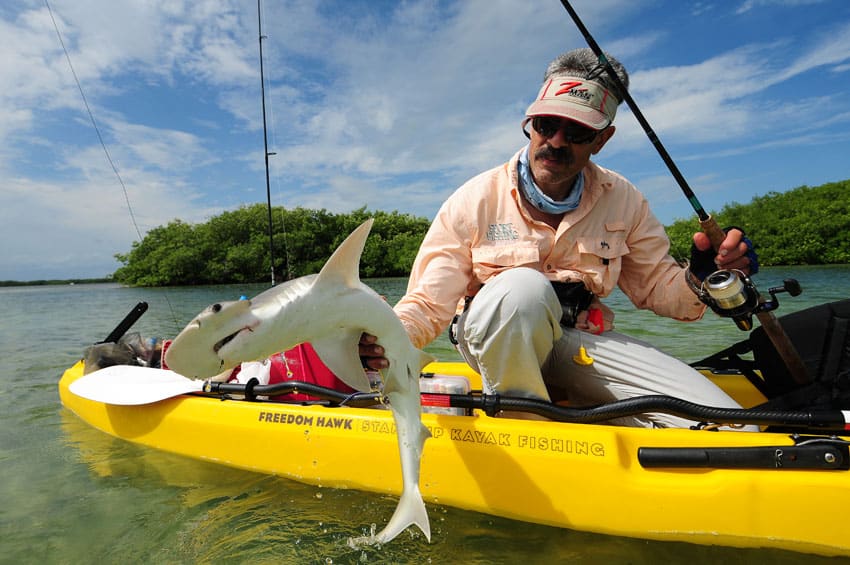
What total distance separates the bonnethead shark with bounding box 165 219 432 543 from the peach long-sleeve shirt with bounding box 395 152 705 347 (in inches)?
28.2

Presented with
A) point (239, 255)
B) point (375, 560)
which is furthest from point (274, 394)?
point (239, 255)

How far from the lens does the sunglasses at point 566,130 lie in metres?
2.64

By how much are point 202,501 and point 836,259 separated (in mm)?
50116

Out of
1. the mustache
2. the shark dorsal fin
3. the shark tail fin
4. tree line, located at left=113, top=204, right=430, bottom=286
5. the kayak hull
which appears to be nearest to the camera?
the shark dorsal fin

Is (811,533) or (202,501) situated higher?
(811,533)

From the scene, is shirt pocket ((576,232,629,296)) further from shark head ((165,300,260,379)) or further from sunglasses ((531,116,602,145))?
shark head ((165,300,260,379))

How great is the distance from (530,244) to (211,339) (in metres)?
1.91

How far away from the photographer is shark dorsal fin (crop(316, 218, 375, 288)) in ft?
4.95

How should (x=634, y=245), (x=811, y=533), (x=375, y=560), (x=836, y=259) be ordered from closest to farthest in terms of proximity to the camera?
Result: 1. (x=811, y=533)
2. (x=375, y=560)
3. (x=634, y=245)
4. (x=836, y=259)

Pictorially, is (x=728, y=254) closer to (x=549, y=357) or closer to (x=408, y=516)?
(x=549, y=357)

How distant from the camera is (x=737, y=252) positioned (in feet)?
8.11

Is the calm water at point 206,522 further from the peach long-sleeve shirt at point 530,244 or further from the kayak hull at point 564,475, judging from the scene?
the peach long-sleeve shirt at point 530,244

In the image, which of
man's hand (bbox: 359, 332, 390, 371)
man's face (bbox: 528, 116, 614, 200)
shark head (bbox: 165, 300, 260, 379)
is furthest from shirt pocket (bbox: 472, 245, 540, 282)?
shark head (bbox: 165, 300, 260, 379)

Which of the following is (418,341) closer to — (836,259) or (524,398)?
(524,398)
